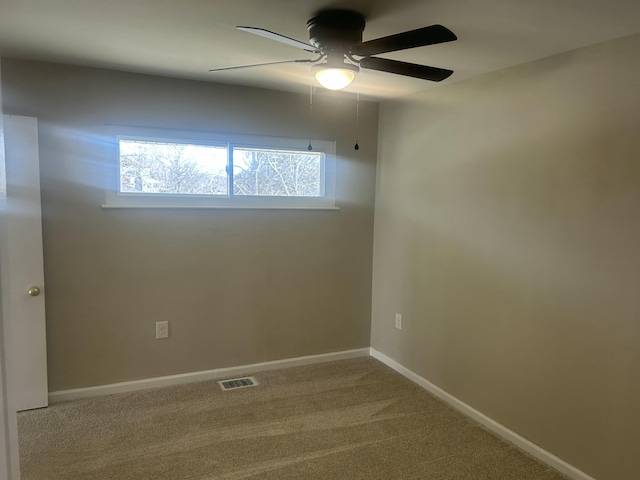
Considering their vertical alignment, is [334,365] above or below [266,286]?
below

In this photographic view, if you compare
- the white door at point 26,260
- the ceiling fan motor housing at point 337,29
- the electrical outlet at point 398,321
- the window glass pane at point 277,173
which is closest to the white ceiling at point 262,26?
the ceiling fan motor housing at point 337,29

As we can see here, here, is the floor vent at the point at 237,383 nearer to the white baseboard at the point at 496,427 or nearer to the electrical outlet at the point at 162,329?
the electrical outlet at the point at 162,329

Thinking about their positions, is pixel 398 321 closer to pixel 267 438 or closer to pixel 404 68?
pixel 267 438

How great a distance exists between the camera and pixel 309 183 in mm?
3941

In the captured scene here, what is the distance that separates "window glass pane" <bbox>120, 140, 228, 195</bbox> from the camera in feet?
10.8

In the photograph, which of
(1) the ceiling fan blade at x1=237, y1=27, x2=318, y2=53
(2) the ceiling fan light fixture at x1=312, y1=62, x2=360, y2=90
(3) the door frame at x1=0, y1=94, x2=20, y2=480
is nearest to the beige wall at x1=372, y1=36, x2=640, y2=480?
(2) the ceiling fan light fixture at x1=312, y1=62, x2=360, y2=90

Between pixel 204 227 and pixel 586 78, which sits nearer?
pixel 586 78

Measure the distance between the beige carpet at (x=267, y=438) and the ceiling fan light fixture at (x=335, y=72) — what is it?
2.03 m

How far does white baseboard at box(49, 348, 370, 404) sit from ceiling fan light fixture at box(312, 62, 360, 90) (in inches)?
98.5

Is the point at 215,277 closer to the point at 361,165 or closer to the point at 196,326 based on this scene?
the point at 196,326

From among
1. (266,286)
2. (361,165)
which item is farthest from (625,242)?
(266,286)

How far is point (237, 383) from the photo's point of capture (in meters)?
3.56

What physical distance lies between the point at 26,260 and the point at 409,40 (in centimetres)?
274

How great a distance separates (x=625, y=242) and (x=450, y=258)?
123 centimetres
